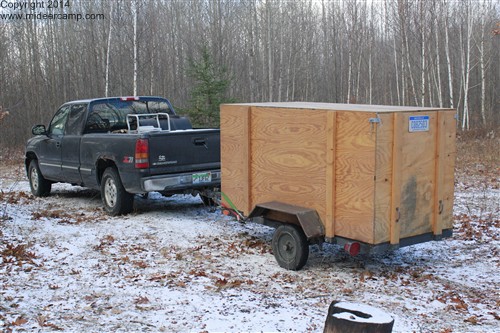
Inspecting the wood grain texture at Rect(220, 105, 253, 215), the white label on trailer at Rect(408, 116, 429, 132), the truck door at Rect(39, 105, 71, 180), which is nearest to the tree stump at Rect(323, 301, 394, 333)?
the white label on trailer at Rect(408, 116, 429, 132)

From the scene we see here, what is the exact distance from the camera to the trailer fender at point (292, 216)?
6579mm

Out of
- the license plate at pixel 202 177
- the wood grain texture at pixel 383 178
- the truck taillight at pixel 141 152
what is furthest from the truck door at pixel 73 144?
the wood grain texture at pixel 383 178

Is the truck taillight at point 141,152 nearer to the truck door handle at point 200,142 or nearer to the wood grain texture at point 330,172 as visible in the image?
the truck door handle at point 200,142

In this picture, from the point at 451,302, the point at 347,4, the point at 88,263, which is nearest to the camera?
the point at 451,302

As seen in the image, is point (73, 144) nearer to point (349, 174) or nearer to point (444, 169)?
point (349, 174)

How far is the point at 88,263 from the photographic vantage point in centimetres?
709

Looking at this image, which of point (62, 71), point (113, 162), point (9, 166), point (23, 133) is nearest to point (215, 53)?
point (62, 71)

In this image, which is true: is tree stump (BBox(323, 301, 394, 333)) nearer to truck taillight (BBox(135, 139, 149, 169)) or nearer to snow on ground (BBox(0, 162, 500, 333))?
snow on ground (BBox(0, 162, 500, 333))

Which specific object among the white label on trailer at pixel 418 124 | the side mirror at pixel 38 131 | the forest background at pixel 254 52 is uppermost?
the forest background at pixel 254 52

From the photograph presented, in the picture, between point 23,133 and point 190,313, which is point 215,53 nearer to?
point 23,133

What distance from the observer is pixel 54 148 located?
1156 cm

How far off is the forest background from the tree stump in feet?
78.8

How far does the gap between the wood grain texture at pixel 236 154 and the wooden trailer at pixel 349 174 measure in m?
0.05

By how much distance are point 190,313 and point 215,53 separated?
3269 cm
